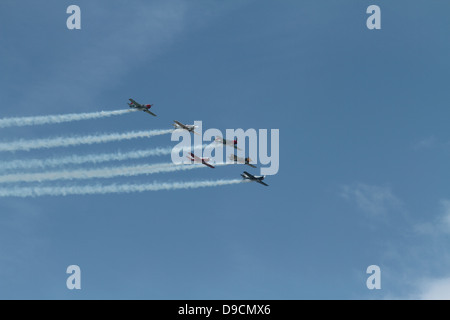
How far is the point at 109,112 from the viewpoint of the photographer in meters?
164

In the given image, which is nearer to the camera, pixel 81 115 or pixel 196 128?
pixel 81 115

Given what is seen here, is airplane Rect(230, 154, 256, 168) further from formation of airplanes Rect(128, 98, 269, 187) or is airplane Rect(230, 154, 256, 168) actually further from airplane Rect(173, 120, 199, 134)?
airplane Rect(173, 120, 199, 134)

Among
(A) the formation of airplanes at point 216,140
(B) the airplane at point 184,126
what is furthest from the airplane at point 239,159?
(B) the airplane at point 184,126

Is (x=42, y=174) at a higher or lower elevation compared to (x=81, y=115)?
lower

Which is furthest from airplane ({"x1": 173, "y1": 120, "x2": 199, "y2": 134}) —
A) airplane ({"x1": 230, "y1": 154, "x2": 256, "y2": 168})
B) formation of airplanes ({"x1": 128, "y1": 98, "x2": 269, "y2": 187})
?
airplane ({"x1": 230, "y1": 154, "x2": 256, "y2": 168})

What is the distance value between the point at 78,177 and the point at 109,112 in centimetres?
1896

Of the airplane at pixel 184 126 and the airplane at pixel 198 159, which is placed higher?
the airplane at pixel 184 126

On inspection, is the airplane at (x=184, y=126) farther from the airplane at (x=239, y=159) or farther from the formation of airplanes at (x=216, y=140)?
the airplane at (x=239, y=159)

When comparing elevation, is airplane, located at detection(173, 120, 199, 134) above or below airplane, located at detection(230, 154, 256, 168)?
above
